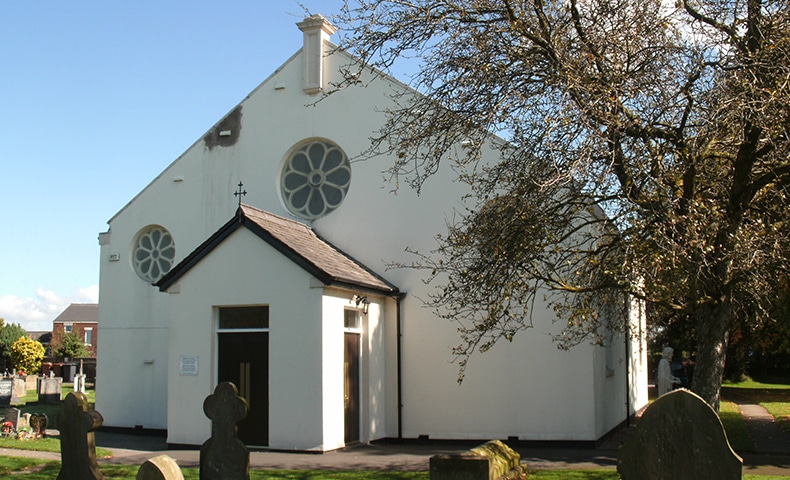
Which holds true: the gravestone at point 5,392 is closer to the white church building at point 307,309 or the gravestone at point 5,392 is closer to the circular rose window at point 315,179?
the white church building at point 307,309

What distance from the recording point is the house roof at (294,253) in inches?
632

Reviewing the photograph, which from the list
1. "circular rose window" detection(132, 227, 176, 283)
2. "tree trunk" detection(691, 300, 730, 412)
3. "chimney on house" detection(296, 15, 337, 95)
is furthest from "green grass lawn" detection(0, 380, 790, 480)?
"chimney on house" detection(296, 15, 337, 95)

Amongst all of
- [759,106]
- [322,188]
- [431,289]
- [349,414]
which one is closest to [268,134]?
[322,188]

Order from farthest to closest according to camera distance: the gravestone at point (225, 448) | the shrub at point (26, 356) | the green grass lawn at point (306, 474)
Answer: the shrub at point (26, 356) < the green grass lawn at point (306, 474) < the gravestone at point (225, 448)

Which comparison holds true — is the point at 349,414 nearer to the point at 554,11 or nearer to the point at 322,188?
the point at 322,188

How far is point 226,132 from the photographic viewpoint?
20.6m

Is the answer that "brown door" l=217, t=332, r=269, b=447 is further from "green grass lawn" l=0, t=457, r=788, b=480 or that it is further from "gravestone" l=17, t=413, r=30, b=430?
"gravestone" l=17, t=413, r=30, b=430

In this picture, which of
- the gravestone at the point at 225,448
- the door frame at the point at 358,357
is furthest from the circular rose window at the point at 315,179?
the gravestone at the point at 225,448

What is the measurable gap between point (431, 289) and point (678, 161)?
27.8 feet

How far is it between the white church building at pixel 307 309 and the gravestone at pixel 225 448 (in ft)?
21.9

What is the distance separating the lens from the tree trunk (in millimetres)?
11219

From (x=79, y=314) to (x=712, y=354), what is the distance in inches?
3511

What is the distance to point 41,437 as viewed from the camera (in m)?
19.0

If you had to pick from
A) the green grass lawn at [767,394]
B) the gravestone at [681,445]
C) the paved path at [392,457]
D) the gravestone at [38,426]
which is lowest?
the green grass lawn at [767,394]
